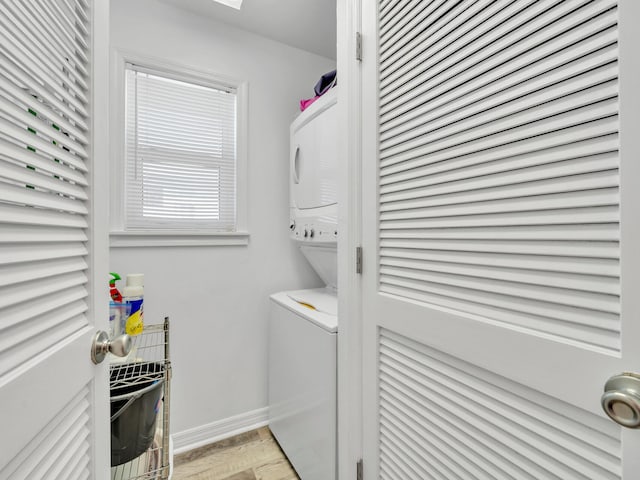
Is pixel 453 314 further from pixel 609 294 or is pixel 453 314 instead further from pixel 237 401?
pixel 237 401

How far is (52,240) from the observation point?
1.72ft

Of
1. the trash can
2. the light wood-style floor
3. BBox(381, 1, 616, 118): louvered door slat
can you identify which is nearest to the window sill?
the trash can

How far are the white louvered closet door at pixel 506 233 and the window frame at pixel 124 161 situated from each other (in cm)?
108

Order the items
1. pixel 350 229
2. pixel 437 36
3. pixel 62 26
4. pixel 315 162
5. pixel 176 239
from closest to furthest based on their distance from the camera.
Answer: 1. pixel 62 26
2. pixel 437 36
3. pixel 350 229
4. pixel 315 162
5. pixel 176 239

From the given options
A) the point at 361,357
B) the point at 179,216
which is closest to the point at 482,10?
the point at 361,357

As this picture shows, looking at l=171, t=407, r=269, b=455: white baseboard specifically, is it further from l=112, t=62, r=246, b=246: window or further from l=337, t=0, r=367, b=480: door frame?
l=112, t=62, r=246, b=246: window

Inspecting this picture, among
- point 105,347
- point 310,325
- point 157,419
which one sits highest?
point 105,347

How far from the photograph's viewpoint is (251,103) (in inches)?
75.4

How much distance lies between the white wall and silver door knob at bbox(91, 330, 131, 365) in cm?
109

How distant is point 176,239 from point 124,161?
47 cm

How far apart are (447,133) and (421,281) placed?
1.29 ft

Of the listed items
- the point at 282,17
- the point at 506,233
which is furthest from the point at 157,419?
the point at 282,17

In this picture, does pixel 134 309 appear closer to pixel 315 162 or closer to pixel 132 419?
pixel 132 419

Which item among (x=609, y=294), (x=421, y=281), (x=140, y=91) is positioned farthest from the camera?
(x=140, y=91)
